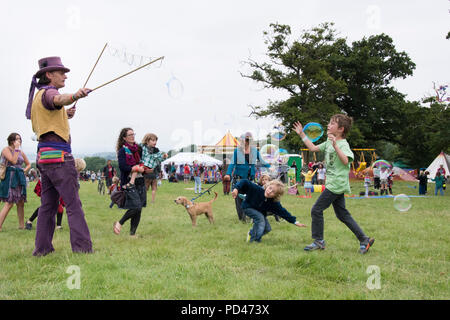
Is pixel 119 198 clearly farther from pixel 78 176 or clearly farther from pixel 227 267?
pixel 227 267

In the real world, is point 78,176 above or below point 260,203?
above

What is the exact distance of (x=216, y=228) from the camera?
7617mm

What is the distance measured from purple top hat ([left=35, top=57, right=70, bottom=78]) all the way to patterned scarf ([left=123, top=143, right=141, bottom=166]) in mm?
1884

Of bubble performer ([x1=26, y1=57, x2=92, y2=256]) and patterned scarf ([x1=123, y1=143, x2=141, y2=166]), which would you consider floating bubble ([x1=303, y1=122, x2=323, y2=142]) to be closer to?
patterned scarf ([x1=123, y1=143, x2=141, y2=166])

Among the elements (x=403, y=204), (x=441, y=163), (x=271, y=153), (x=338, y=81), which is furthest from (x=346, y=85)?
(x=403, y=204)

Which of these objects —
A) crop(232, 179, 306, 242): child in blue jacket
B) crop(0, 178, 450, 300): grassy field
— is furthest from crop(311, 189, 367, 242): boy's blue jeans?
crop(232, 179, 306, 242): child in blue jacket

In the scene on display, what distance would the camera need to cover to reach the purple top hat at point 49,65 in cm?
492

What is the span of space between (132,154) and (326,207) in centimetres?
335

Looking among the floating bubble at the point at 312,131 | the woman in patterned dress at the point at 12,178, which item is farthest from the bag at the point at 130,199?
the floating bubble at the point at 312,131

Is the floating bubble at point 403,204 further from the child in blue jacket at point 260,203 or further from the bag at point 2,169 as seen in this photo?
the bag at point 2,169

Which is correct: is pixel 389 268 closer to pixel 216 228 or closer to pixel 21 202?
pixel 216 228

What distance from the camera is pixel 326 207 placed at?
17.7 feet

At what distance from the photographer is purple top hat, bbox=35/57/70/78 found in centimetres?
492
